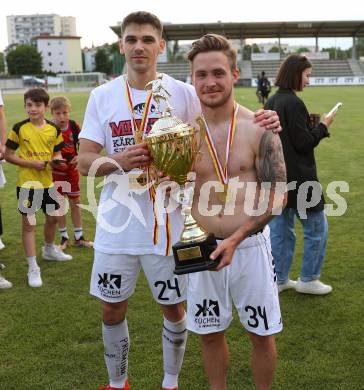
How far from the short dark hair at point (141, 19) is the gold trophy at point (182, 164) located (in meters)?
0.47

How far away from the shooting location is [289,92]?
4027mm

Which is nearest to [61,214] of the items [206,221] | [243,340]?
[243,340]

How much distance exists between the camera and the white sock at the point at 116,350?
9.86 ft

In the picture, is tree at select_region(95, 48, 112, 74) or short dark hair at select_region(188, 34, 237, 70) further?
tree at select_region(95, 48, 112, 74)

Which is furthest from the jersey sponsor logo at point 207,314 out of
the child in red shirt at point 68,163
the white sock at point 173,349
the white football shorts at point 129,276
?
the child in red shirt at point 68,163

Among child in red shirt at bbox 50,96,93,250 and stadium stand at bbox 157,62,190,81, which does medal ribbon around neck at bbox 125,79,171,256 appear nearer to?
child in red shirt at bbox 50,96,93,250

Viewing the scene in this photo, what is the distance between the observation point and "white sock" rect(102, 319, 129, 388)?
3.00 meters

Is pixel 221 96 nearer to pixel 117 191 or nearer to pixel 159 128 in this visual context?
pixel 159 128

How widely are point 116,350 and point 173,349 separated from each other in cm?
34

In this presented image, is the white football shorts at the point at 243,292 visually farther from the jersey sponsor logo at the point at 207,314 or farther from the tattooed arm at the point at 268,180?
the tattooed arm at the point at 268,180

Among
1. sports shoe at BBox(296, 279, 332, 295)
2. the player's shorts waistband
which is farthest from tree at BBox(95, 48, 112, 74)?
the player's shorts waistband

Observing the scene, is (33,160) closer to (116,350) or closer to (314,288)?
(116,350)

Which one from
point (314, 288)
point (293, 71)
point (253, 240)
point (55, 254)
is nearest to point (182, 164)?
point (253, 240)

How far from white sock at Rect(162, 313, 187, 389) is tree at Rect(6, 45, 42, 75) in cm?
9361
